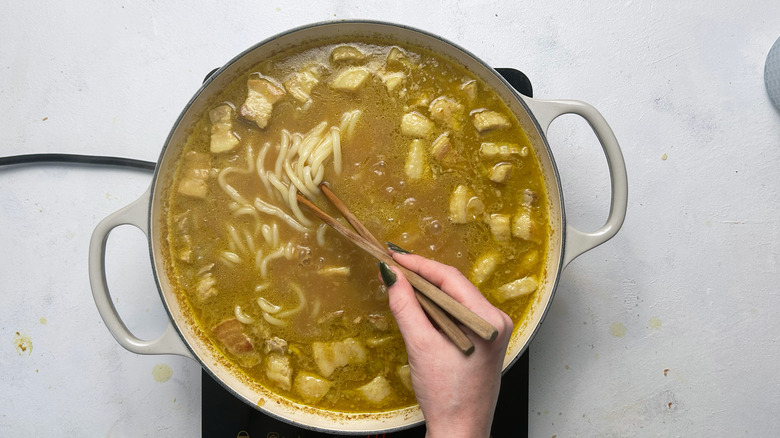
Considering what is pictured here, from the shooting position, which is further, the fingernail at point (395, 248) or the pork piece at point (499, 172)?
the pork piece at point (499, 172)

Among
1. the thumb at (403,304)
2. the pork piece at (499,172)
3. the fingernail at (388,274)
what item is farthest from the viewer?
the pork piece at (499,172)

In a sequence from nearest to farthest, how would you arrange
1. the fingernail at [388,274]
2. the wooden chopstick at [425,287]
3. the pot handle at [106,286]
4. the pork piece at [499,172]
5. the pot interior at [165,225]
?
the wooden chopstick at [425,287], the fingernail at [388,274], the pot handle at [106,286], the pot interior at [165,225], the pork piece at [499,172]

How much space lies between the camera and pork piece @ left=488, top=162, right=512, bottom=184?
8.73ft

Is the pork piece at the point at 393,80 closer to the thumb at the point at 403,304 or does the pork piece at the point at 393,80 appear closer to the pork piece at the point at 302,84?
the pork piece at the point at 302,84

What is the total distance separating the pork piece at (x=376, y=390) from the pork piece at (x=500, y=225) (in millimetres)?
904

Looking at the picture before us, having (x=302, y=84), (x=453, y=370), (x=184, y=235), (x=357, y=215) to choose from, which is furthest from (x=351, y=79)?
(x=453, y=370)

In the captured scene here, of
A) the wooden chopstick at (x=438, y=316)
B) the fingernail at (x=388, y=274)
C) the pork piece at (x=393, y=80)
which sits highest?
the pork piece at (x=393, y=80)

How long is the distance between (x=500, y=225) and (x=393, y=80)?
2.91 feet

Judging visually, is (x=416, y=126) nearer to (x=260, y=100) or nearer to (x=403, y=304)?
(x=260, y=100)

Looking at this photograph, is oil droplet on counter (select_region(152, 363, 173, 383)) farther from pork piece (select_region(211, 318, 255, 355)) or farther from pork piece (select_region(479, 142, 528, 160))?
pork piece (select_region(479, 142, 528, 160))

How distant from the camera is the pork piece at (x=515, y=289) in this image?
2697 millimetres

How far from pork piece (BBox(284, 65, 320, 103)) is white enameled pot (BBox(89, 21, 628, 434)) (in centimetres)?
15

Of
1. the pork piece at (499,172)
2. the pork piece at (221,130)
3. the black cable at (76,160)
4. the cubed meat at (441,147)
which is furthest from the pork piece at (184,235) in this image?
the pork piece at (499,172)

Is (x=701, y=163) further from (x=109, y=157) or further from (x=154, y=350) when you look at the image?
(x=109, y=157)
